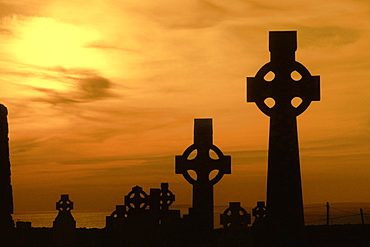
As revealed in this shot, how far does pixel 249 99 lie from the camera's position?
1424cm

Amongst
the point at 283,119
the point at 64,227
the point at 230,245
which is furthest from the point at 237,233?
the point at 64,227

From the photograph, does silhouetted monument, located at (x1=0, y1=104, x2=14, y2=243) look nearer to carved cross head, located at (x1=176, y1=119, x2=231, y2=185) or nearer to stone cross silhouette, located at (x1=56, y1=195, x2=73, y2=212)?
carved cross head, located at (x1=176, y1=119, x2=231, y2=185)

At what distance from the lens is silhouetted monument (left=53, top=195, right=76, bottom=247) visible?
84.5 ft

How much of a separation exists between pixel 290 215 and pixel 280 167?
38.9 inches

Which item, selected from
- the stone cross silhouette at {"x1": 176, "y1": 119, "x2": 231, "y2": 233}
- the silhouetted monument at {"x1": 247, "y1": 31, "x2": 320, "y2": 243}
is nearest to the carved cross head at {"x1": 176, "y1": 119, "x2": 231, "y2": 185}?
the stone cross silhouette at {"x1": 176, "y1": 119, "x2": 231, "y2": 233}

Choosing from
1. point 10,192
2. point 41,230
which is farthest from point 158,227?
point 41,230

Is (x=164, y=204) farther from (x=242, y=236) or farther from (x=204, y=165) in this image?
(x=242, y=236)

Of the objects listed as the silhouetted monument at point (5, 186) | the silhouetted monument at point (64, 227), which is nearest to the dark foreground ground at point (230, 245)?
the silhouetted monument at point (64, 227)

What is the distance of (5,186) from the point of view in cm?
1177

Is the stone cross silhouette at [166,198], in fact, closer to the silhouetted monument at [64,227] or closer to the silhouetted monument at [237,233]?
the silhouetted monument at [64,227]

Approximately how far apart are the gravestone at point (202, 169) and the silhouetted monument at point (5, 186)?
23.6 ft

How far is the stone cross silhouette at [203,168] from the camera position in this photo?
18219mm

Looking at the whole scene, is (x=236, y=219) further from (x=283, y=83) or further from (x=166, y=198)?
(x=166, y=198)

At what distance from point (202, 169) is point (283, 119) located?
509 cm
